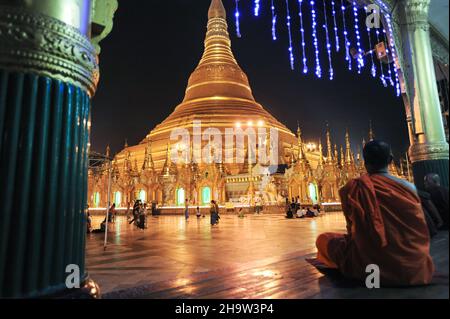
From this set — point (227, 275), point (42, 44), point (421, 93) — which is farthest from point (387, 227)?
point (421, 93)

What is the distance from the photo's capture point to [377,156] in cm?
215

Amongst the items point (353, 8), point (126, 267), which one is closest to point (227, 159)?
point (353, 8)

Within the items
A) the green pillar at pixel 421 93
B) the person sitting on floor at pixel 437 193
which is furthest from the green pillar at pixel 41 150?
the green pillar at pixel 421 93

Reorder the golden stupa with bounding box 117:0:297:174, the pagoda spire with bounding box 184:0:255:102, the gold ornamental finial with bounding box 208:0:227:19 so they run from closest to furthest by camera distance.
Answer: the golden stupa with bounding box 117:0:297:174 → the pagoda spire with bounding box 184:0:255:102 → the gold ornamental finial with bounding box 208:0:227:19

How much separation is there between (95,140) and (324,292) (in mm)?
29078

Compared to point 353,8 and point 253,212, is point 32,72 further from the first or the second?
point 253,212

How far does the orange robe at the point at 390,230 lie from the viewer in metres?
1.89

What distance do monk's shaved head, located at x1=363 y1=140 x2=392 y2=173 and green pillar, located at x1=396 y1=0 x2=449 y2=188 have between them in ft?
13.9

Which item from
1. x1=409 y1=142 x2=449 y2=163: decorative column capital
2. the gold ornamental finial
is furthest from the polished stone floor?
the gold ornamental finial

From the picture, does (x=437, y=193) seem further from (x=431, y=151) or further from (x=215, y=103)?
(x=215, y=103)

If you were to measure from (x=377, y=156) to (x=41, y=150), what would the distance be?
215 cm

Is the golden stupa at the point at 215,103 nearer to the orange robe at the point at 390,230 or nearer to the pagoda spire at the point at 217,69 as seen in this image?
the pagoda spire at the point at 217,69

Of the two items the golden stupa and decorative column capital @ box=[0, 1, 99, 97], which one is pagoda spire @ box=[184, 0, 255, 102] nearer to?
the golden stupa

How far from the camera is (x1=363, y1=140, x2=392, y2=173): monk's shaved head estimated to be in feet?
7.04
